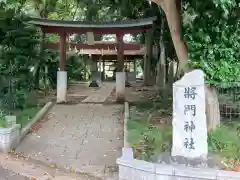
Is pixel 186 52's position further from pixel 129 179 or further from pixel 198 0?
Answer: pixel 129 179

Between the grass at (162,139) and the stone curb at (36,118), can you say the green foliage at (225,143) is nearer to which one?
the grass at (162,139)

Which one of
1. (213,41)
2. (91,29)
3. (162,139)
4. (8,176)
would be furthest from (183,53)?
(91,29)

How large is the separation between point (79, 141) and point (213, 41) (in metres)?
4.26

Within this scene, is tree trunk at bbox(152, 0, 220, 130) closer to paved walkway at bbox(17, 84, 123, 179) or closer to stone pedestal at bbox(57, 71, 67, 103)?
paved walkway at bbox(17, 84, 123, 179)

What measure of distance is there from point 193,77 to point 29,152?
173 inches

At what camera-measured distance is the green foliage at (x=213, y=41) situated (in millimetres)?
7395

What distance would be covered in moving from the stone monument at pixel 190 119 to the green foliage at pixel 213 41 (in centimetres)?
126

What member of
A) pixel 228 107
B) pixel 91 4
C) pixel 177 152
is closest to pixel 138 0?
pixel 91 4

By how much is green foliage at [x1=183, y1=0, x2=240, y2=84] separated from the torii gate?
22.5 ft

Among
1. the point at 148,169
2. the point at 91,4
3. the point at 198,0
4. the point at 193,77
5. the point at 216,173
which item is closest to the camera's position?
the point at 216,173

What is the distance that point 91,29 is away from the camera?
50.1 feet

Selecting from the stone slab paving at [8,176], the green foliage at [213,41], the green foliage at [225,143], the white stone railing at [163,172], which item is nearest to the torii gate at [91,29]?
the green foliage at [213,41]

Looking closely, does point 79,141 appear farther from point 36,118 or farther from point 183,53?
point 183,53

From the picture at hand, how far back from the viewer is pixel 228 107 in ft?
35.3
